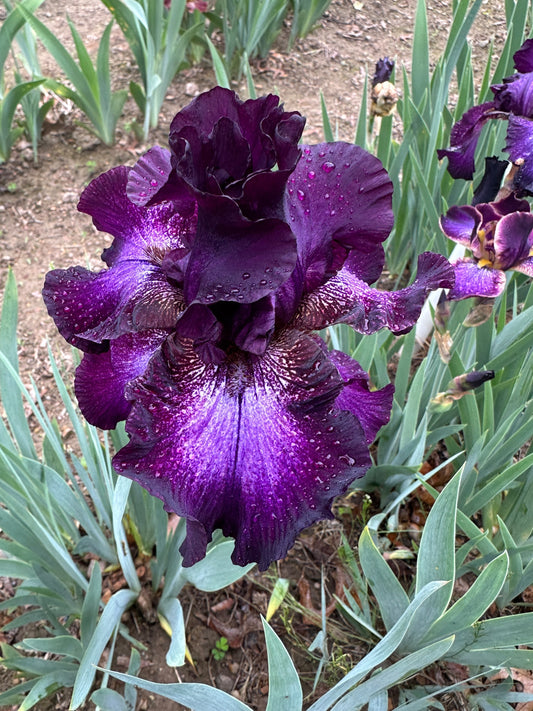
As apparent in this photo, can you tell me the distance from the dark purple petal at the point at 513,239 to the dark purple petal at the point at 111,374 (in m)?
0.87

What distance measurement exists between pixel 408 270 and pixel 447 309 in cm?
128

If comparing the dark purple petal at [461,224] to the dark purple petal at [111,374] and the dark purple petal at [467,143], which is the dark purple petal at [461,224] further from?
the dark purple petal at [111,374]

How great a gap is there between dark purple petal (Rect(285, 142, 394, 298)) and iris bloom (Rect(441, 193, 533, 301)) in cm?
48

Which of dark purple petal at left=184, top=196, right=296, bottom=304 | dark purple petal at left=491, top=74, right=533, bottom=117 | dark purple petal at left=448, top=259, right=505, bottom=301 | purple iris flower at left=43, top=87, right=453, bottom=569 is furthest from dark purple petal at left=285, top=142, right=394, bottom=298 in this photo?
dark purple petal at left=491, top=74, right=533, bottom=117

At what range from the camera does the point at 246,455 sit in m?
0.83

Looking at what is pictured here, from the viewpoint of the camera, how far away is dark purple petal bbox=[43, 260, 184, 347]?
929mm

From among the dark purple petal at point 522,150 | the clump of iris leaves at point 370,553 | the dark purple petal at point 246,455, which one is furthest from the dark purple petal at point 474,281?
the dark purple petal at point 246,455

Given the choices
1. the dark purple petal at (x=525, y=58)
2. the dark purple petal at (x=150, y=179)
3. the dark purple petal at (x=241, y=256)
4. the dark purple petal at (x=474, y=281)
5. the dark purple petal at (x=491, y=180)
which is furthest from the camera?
the dark purple petal at (x=525, y=58)

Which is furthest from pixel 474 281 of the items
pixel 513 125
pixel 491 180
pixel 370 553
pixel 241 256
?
pixel 241 256

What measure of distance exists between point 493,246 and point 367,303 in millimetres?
573

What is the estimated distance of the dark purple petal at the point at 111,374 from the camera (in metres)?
0.99

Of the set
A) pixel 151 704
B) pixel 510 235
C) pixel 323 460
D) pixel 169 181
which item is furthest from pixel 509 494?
pixel 169 181

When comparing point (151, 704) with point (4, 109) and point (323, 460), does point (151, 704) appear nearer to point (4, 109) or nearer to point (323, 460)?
point (323, 460)

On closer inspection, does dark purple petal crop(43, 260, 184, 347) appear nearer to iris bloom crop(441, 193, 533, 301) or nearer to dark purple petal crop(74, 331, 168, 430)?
dark purple petal crop(74, 331, 168, 430)
